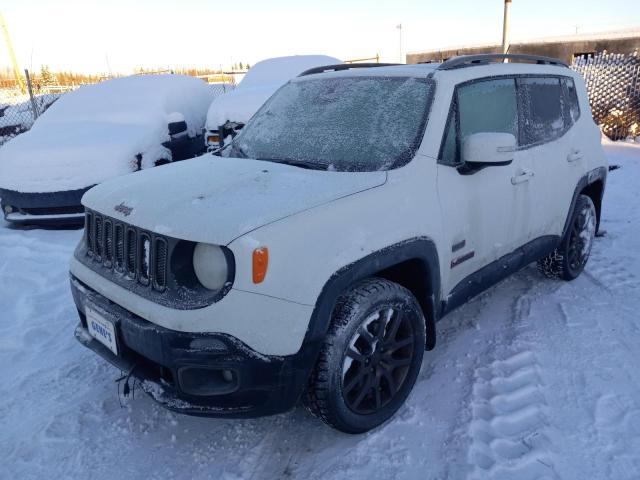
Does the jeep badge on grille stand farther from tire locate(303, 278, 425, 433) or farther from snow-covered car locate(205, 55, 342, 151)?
snow-covered car locate(205, 55, 342, 151)

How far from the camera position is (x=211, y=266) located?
82.5 inches

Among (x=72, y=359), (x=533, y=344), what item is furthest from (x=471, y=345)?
(x=72, y=359)

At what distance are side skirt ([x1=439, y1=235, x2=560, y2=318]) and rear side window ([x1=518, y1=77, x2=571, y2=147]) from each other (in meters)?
0.73

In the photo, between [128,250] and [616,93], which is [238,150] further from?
[616,93]

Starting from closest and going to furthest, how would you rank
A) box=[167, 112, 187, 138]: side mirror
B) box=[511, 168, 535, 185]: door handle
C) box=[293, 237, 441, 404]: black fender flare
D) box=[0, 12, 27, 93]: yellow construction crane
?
box=[293, 237, 441, 404]: black fender flare < box=[511, 168, 535, 185]: door handle < box=[167, 112, 187, 138]: side mirror < box=[0, 12, 27, 93]: yellow construction crane

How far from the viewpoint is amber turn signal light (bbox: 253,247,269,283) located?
1982 millimetres

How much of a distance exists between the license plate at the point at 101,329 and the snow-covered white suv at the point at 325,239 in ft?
0.05

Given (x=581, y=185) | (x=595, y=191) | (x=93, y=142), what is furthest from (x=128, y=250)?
(x=93, y=142)

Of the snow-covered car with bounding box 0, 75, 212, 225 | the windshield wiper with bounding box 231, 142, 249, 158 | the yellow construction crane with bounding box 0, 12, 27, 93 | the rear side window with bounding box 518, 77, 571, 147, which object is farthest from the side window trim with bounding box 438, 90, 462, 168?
the yellow construction crane with bounding box 0, 12, 27, 93

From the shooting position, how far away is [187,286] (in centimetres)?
215

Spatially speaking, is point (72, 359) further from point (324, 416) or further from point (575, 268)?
point (575, 268)

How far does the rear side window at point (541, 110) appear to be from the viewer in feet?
11.2

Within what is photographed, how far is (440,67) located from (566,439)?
6.91 ft

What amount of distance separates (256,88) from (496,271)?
18.8 ft
